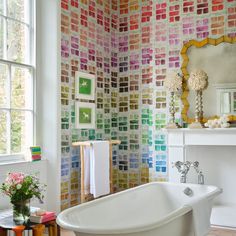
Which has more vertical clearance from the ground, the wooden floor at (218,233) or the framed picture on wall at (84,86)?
the framed picture on wall at (84,86)

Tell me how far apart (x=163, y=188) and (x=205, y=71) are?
60.1 inches

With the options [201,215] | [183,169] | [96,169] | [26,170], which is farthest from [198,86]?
[26,170]

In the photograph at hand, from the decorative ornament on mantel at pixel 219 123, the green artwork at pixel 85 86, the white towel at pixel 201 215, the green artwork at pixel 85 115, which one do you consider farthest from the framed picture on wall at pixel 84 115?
the white towel at pixel 201 215

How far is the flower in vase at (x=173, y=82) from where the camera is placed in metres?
4.76

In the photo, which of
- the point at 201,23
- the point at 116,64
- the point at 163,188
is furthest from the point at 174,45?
the point at 163,188

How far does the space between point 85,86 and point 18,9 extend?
1.19m

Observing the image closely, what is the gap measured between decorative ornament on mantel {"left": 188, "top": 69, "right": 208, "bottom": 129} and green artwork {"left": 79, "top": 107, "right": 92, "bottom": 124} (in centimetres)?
123

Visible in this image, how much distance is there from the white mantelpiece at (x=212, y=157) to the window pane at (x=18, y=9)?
6.86 feet

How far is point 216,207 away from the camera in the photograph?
4527 millimetres

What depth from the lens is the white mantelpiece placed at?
446 cm

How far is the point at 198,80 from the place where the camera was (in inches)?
181

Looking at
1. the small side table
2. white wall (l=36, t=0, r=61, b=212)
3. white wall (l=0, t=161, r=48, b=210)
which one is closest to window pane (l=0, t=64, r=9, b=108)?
white wall (l=36, t=0, r=61, b=212)

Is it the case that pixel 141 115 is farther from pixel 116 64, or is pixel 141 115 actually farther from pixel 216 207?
pixel 216 207

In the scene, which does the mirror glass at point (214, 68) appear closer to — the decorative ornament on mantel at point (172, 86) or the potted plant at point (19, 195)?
the decorative ornament on mantel at point (172, 86)
